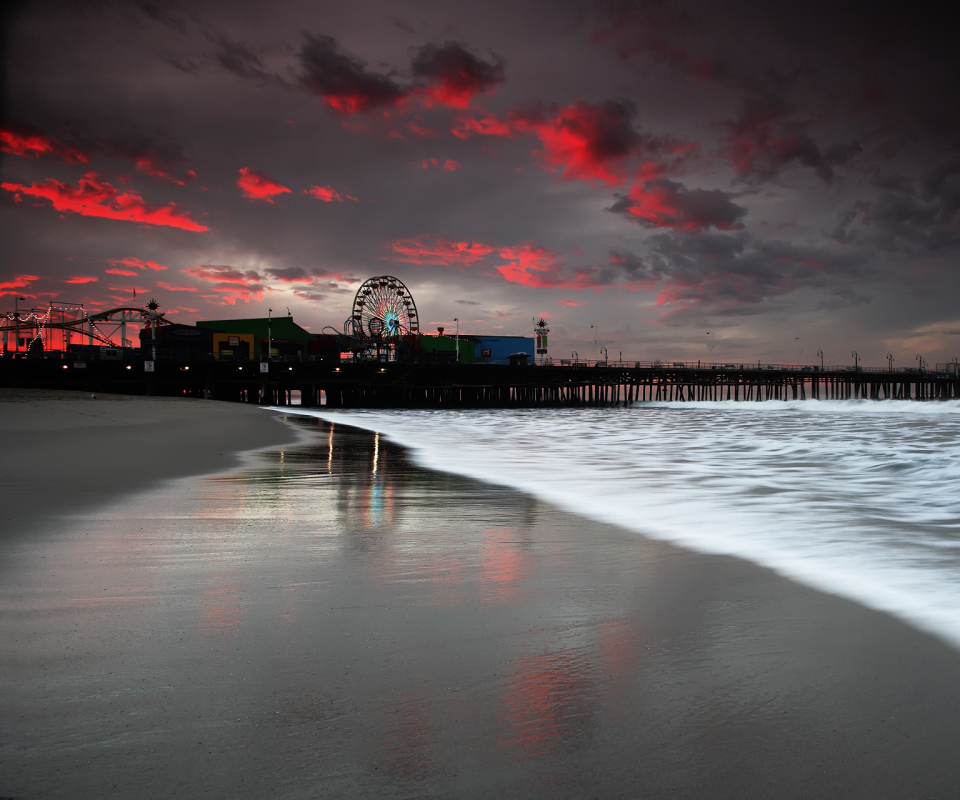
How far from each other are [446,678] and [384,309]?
75.2 meters

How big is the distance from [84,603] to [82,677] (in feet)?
4.29

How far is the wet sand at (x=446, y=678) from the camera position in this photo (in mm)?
2324

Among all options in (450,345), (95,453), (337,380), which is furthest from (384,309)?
(95,453)

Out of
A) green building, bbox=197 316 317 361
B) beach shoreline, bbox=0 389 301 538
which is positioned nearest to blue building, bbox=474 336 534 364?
green building, bbox=197 316 317 361

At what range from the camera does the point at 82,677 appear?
9.96 feet

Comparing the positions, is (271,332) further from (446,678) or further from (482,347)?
(446,678)

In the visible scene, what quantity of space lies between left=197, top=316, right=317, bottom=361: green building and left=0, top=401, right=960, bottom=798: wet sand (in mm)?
89741

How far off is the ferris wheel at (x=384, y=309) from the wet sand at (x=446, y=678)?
71435mm

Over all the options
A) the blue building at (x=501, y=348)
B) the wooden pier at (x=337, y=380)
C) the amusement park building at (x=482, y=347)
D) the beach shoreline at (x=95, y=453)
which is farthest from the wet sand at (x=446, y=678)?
the blue building at (x=501, y=348)

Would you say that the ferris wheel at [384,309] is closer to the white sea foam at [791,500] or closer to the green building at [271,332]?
the green building at [271,332]

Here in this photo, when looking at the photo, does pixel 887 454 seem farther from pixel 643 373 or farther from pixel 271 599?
pixel 643 373

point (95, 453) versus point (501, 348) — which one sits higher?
point (501, 348)

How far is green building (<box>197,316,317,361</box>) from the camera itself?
92312mm

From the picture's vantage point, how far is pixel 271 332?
3647 inches
